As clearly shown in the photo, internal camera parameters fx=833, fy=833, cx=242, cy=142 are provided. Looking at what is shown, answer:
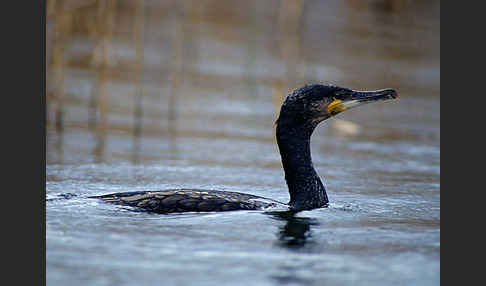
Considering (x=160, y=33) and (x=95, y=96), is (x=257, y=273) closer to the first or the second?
(x=95, y=96)

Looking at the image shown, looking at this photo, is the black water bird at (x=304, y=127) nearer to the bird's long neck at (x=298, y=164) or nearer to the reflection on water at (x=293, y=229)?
the bird's long neck at (x=298, y=164)

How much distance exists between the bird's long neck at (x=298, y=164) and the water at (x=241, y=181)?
0.23 meters

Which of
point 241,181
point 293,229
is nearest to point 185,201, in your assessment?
point 293,229

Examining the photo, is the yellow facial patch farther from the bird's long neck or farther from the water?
the water

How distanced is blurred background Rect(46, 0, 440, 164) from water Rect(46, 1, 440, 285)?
62mm

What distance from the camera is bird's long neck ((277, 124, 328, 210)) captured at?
7.59 meters

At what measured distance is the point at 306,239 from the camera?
646cm

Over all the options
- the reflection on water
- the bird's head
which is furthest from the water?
the bird's head

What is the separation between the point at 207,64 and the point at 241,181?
23.9 ft

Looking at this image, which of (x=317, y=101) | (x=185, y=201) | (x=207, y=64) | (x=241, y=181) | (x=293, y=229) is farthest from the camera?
(x=207, y=64)

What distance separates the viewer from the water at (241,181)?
5637 mm

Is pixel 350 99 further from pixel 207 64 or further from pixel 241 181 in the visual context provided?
pixel 207 64

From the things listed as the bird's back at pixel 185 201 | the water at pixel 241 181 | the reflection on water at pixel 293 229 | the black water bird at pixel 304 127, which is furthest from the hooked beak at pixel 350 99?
the bird's back at pixel 185 201

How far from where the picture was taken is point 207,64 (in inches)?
632
